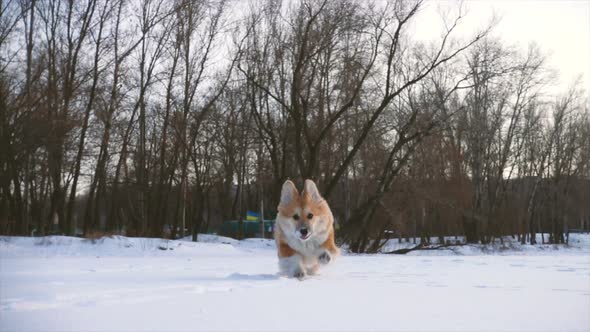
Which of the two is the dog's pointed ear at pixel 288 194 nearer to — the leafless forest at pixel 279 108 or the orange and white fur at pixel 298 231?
the orange and white fur at pixel 298 231

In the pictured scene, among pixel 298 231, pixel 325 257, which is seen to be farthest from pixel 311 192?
pixel 325 257

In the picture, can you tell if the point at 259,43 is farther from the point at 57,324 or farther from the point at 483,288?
the point at 57,324

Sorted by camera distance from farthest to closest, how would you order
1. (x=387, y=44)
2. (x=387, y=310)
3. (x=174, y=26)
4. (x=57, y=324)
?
1. (x=174, y=26)
2. (x=387, y=44)
3. (x=387, y=310)
4. (x=57, y=324)

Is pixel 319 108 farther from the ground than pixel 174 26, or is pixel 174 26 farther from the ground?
pixel 174 26

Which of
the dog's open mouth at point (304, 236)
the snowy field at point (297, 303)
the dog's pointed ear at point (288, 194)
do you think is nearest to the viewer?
the snowy field at point (297, 303)

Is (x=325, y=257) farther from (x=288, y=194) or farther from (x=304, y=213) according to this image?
(x=288, y=194)

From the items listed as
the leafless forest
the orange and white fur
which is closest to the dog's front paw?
the orange and white fur

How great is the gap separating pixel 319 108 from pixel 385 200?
4558 millimetres

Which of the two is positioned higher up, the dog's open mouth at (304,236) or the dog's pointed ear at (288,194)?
the dog's pointed ear at (288,194)

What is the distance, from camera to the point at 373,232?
21438 mm

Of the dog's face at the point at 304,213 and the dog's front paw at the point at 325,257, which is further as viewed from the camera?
the dog's front paw at the point at 325,257

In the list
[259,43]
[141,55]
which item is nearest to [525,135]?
[259,43]

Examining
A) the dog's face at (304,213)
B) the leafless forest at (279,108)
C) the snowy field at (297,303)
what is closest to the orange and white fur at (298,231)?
the dog's face at (304,213)

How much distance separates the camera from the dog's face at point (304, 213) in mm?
6406
